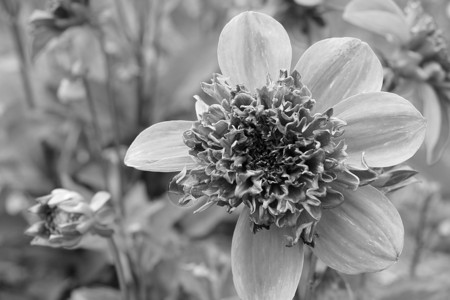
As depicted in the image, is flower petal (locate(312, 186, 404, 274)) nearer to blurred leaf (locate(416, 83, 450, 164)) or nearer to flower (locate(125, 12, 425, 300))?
flower (locate(125, 12, 425, 300))

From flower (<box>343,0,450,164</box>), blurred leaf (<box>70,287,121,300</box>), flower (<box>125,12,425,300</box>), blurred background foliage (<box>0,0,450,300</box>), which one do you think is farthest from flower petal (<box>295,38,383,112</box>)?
blurred leaf (<box>70,287,121,300</box>)

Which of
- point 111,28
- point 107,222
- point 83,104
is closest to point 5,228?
point 83,104

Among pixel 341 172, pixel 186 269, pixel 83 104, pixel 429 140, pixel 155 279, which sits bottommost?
pixel 155 279

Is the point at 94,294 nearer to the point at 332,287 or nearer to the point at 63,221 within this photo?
the point at 63,221

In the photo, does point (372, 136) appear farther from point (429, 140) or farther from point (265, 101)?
point (429, 140)

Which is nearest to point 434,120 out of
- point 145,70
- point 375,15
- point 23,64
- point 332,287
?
point 375,15

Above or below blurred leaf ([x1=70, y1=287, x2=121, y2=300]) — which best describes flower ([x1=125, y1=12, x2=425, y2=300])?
above
